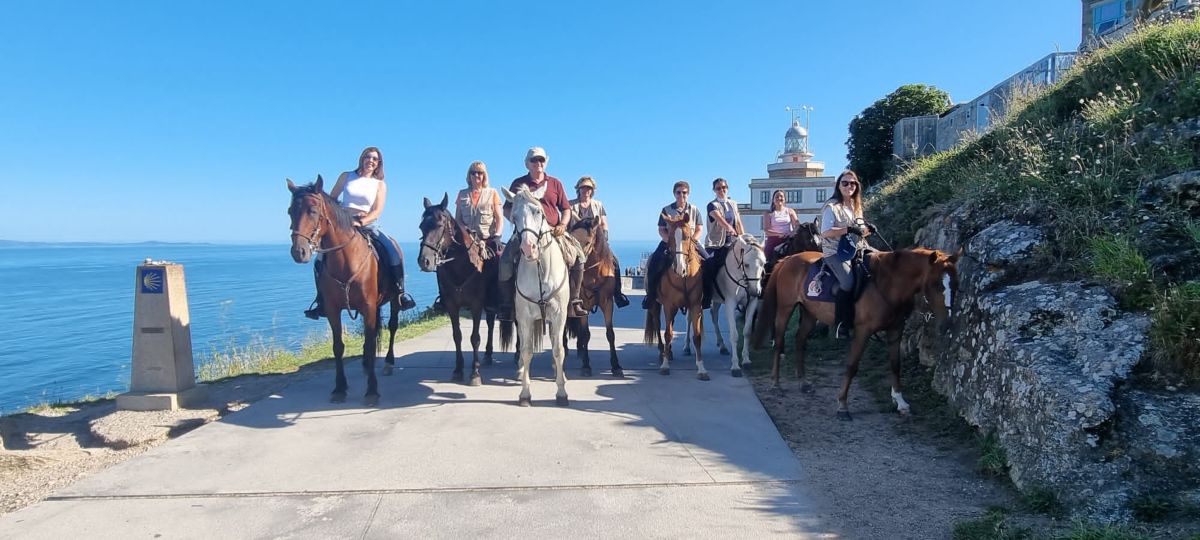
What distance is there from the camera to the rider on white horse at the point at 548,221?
6.85m

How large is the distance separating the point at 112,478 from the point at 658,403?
5.09 metres

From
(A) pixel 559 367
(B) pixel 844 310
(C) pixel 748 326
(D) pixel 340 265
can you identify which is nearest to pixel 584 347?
(A) pixel 559 367

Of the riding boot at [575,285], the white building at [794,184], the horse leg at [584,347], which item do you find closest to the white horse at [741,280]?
the horse leg at [584,347]

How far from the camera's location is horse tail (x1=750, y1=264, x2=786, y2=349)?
7770 millimetres

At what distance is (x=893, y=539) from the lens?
365 cm

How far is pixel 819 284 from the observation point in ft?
21.9

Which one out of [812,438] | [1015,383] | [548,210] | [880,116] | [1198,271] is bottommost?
[812,438]

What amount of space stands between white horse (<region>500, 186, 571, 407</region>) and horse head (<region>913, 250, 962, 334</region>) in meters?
3.84

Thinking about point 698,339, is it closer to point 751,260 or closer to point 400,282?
point 751,260

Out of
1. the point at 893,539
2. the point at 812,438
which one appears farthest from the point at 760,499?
the point at 812,438

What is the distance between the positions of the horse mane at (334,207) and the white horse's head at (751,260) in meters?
5.15

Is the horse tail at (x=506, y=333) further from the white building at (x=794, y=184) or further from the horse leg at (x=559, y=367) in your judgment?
the white building at (x=794, y=184)

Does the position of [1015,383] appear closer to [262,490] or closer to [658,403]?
[658,403]

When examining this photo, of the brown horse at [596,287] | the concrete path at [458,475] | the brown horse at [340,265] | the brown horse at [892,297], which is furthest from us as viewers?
the brown horse at [596,287]
